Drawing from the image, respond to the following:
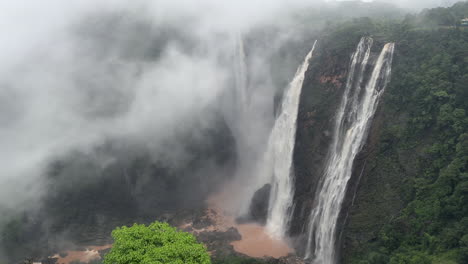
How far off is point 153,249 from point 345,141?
15393 millimetres

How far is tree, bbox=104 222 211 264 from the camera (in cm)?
1462

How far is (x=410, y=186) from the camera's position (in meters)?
22.2

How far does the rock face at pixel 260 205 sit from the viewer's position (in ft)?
109

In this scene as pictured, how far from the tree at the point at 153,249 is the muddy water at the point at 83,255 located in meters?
17.2

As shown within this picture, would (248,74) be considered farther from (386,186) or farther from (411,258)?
(411,258)

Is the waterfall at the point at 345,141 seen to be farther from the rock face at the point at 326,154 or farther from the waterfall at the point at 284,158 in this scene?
the waterfall at the point at 284,158

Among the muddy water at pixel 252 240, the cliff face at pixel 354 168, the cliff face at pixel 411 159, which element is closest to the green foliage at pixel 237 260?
the muddy water at pixel 252 240

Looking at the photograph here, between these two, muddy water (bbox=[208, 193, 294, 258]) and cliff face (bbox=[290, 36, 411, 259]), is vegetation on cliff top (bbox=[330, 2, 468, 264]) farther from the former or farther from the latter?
muddy water (bbox=[208, 193, 294, 258])

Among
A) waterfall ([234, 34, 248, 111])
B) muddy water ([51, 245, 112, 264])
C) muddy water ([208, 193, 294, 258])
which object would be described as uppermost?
waterfall ([234, 34, 248, 111])

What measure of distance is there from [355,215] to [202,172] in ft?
62.1

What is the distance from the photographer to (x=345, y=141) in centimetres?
2598

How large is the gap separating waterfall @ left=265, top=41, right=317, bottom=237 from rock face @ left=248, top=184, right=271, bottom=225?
1.37 ft

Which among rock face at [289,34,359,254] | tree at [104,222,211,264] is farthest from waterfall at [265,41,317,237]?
tree at [104,222,211,264]

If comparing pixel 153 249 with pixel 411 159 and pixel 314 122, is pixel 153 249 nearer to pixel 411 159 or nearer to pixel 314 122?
pixel 411 159
